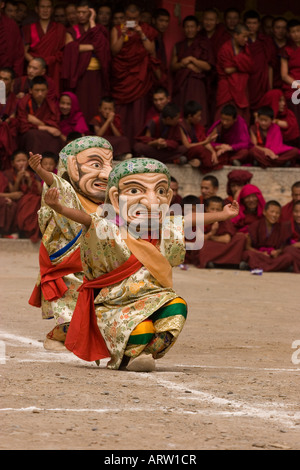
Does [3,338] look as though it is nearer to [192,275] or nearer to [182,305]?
[182,305]

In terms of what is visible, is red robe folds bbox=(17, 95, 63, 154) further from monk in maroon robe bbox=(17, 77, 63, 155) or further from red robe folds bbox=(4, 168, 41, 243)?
red robe folds bbox=(4, 168, 41, 243)

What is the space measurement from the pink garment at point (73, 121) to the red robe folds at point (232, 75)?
82.6 inches

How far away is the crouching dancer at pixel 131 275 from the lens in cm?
591

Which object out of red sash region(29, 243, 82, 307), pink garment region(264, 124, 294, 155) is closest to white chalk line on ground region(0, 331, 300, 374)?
red sash region(29, 243, 82, 307)

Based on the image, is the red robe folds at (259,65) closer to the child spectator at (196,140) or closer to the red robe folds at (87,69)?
the child spectator at (196,140)

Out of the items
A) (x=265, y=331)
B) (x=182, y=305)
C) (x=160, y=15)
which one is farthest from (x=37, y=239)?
(x=182, y=305)

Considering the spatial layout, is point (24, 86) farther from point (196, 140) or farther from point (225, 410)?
point (225, 410)

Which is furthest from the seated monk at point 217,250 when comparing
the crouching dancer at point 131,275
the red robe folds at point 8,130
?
the crouching dancer at point 131,275

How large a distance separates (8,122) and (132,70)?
207 centimetres

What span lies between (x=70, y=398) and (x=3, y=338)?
2123 millimetres

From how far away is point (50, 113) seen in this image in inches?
534

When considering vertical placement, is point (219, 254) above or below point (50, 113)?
below

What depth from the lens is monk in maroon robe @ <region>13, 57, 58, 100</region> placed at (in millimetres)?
13523

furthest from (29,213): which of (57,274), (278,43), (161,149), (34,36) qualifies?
(57,274)
